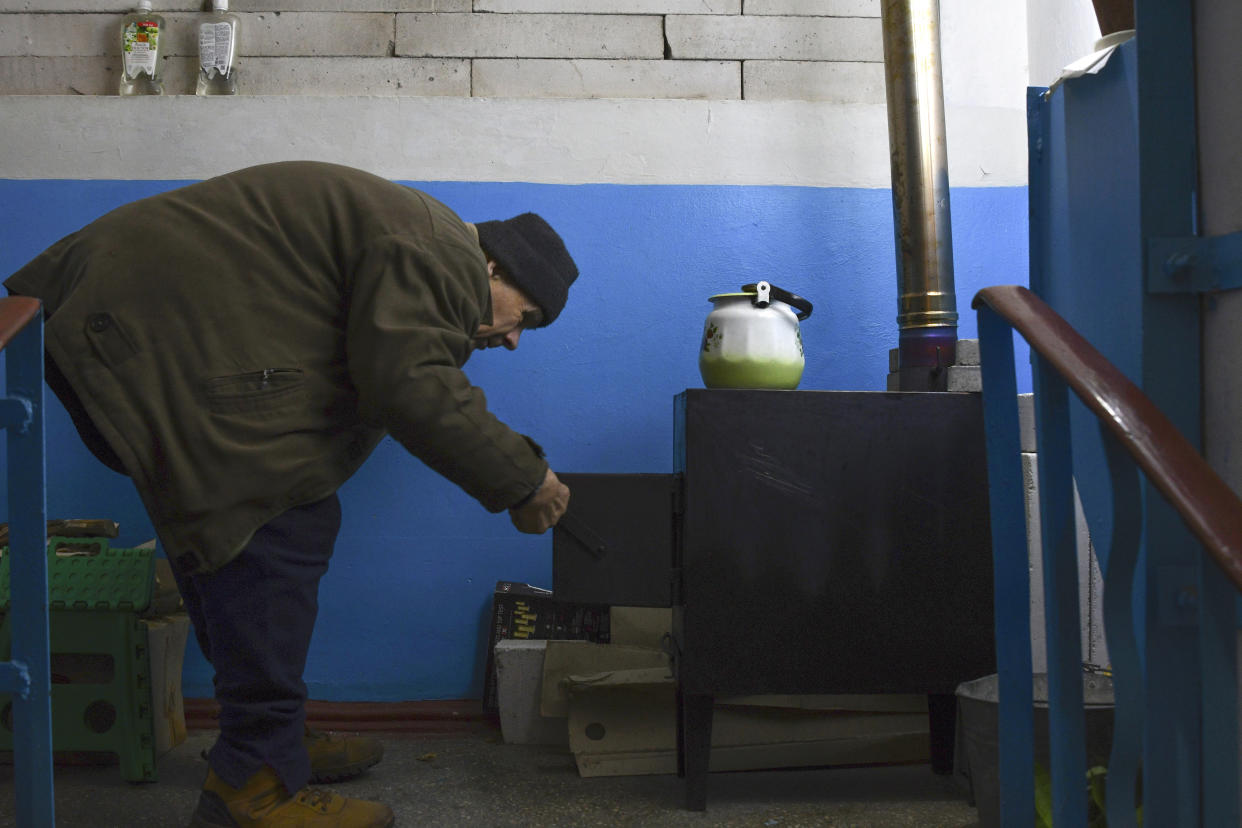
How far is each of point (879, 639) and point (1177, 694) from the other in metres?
0.94

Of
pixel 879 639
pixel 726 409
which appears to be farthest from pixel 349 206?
pixel 879 639

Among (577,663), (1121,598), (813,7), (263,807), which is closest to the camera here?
(1121,598)

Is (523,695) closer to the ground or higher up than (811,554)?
closer to the ground

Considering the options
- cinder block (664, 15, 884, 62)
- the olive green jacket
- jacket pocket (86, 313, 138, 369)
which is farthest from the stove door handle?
cinder block (664, 15, 884, 62)

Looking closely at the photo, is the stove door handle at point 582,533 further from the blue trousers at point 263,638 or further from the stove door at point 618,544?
the blue trousers at point 263,638

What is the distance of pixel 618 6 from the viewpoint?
8.41 ft

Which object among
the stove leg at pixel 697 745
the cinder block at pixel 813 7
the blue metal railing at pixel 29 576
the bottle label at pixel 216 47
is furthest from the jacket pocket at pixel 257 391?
the cinder block at pixel 813 7

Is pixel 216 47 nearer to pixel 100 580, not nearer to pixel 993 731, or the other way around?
pixel 100 580

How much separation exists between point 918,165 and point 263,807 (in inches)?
72.7

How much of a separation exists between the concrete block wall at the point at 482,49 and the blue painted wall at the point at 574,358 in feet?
0.92

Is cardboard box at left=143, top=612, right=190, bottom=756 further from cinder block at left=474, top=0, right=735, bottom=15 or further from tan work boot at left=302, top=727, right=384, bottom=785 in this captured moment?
cinder block at left=474, top=0, right=735, bottom=15

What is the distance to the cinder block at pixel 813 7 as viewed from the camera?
2.58 metres

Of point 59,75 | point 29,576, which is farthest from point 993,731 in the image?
point 59,75

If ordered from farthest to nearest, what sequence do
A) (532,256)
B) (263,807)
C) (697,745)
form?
(697,745), (532,256), (263,807)
